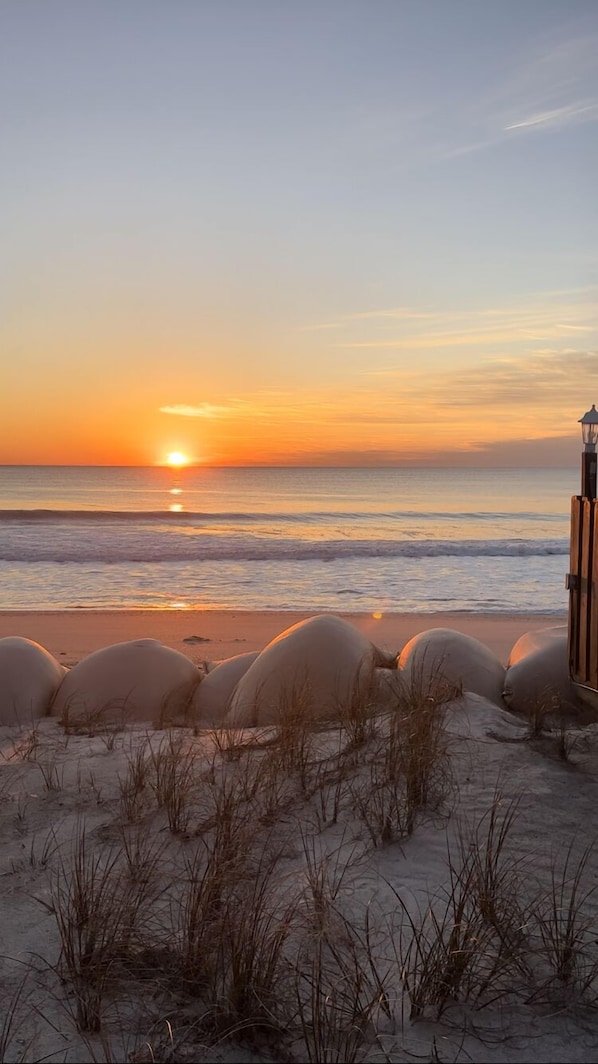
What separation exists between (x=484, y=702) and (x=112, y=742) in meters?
2.28

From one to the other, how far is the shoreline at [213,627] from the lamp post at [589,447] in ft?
14.2

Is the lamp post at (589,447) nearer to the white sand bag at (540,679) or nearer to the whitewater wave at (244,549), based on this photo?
the white sand bag at (540,679)

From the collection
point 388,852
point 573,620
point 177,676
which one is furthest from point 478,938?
point 177,676

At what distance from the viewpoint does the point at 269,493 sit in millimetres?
61406

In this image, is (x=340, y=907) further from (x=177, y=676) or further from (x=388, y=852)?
(x=177, y=676)

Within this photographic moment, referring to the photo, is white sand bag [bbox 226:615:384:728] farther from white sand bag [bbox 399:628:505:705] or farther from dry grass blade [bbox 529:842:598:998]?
dry grass blade [bbox 529:842:598:998]

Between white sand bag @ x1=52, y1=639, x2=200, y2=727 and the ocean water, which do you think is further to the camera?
the ocean water

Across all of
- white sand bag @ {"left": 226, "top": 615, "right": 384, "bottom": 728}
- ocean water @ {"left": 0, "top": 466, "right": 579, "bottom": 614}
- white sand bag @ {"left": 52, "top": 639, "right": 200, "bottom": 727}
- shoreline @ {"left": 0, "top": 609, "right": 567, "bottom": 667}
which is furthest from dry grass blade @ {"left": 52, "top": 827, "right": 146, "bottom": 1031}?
ocean water @ {"left": 0, "top": 466, "right": 579, "bottom": 614}

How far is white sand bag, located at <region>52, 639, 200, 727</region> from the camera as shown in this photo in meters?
5.72

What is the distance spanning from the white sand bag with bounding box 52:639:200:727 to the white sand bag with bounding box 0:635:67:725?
4.9 inches

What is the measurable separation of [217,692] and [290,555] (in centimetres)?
1709

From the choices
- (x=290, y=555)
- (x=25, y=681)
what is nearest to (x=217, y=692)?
(x=25, y=681)

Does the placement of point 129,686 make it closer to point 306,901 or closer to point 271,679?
point 271,679

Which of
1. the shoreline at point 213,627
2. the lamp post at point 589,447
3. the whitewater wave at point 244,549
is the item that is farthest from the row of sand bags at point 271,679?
the whitewater wave at point 244,549
